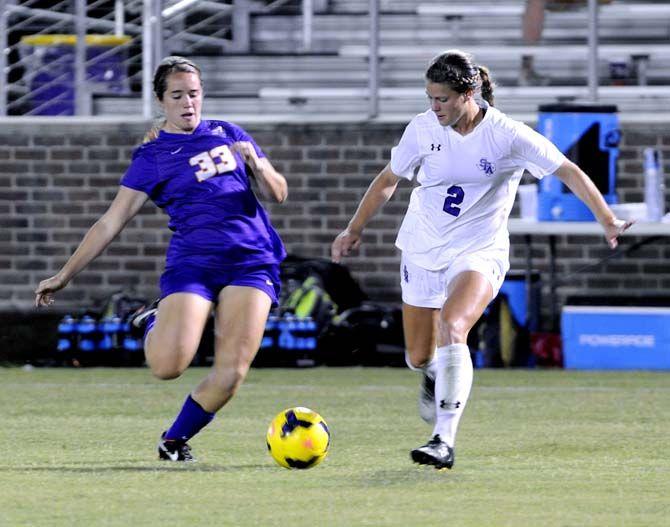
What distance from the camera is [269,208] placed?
14.6 metres

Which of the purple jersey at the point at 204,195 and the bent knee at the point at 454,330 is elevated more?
the purple jersey at the point at 204,195

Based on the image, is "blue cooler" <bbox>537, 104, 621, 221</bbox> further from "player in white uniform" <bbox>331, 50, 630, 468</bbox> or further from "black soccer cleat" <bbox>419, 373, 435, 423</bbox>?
"player in white uniform" <bbox>331, 50, 630, 468</bbox>

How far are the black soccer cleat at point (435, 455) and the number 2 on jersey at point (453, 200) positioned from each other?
1.13 metres

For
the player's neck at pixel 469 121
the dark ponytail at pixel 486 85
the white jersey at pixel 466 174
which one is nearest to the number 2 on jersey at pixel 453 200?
the white jersey at pixel 466 174

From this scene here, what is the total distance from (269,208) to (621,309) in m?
3.27

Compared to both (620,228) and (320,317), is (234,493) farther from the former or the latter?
(320,317)

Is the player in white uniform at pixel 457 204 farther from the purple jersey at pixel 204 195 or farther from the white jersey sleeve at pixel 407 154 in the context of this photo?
the purple jersey at pixel 204 195

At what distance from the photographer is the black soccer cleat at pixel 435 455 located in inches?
278

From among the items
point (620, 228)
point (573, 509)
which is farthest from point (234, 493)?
point (620, 228)

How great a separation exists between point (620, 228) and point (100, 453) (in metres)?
2.61

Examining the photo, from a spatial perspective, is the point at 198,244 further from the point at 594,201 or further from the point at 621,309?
the point at 621,309

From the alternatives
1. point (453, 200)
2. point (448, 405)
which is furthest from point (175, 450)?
point (453, 200)

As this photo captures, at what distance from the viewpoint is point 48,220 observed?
1484 centimetres

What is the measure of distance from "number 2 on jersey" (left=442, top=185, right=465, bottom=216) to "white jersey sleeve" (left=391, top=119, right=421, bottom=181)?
8.4 inches
